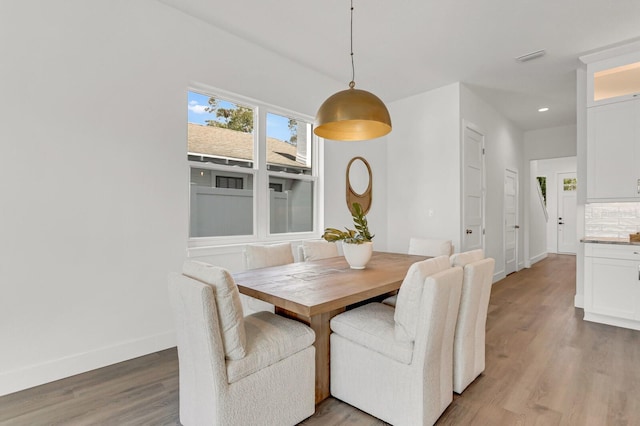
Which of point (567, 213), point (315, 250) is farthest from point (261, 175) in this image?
point (567, 213)

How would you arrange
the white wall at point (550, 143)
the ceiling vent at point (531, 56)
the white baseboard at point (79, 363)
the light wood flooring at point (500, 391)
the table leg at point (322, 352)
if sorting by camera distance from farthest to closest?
1. the white wall at point (550, 143)
2. the ceiling vent at point (531, 56)
3. the white baseboard at point (79, 363)
4. the table leg at point (322, 352)
5. the light wood flooring at point (500, 391)

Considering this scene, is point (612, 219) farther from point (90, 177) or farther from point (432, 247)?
point (90, 177)

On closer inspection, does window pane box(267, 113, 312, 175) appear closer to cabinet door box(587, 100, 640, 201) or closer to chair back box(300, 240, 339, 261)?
chair back box(300, 240, 339, 261)

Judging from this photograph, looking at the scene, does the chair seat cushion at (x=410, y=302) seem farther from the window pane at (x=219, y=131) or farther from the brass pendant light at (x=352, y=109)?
the window pane at (x=219, y=131)

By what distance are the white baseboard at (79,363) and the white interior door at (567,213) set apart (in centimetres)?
1051

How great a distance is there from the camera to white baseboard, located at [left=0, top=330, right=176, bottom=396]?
2170mm

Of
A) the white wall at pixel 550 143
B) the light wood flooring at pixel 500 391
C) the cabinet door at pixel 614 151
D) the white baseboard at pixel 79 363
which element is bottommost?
the light wood flooring at pixel 500 391

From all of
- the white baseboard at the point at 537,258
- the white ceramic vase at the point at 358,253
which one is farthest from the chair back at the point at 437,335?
the white baseboard at the point at 537,258

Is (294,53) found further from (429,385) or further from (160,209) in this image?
(429,385)

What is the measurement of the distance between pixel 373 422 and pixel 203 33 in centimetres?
349

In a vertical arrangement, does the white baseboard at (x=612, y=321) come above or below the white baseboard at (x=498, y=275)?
below

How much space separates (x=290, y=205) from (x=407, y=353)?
2.68 m

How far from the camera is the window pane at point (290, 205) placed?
3.94m

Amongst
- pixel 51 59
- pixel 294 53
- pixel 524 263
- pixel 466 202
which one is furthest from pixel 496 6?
pixel 524 263
